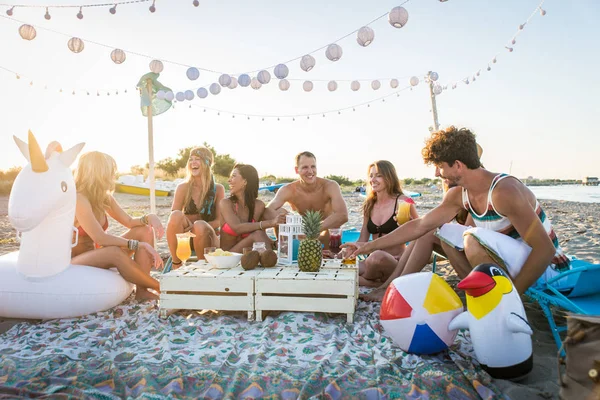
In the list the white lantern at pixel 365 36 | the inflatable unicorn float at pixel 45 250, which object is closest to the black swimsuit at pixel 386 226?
the white lantern at pixel 365 36

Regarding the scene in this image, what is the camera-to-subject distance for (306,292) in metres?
3.20

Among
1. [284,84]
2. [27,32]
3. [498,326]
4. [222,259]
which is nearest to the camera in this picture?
[498,326]

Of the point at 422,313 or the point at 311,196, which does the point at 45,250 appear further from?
the point at 311,196

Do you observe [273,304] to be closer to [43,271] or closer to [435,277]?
[435,277]

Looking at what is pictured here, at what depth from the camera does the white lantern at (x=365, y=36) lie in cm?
559

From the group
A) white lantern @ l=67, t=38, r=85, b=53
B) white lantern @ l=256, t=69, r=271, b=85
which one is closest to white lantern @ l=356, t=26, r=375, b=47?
white lantern @ l=256, t=69, r=271, b=85

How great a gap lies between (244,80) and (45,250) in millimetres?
4462

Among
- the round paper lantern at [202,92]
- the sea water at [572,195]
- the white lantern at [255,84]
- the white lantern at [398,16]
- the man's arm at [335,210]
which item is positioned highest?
the white lantern at [398,16]

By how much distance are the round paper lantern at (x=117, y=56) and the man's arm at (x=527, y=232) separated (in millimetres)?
6147

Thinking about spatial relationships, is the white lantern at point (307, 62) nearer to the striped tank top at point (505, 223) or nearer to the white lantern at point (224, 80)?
the white lantern at point (224, 80)

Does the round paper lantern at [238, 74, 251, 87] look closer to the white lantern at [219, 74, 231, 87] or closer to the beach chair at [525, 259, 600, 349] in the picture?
the white lantern at [219, 74, 231, 87]

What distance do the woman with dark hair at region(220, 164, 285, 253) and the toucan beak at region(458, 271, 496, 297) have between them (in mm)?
2623

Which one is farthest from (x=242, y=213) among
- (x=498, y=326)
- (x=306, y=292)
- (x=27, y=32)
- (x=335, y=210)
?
(x=27, y=32)

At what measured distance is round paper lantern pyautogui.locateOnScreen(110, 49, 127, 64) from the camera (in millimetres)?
6742
